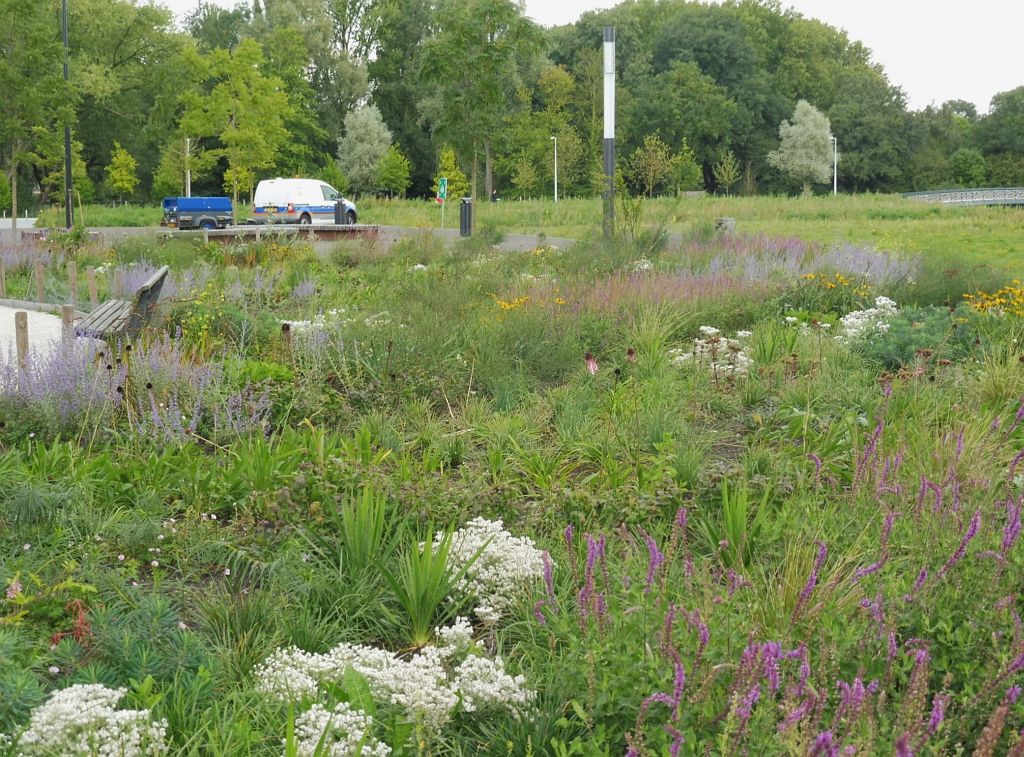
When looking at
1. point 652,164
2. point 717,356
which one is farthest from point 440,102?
point 717,356

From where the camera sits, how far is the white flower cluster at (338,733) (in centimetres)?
256

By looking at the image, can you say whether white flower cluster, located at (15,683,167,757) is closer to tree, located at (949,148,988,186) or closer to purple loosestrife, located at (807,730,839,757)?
purple loosestrife, located at (807,730,839,757)

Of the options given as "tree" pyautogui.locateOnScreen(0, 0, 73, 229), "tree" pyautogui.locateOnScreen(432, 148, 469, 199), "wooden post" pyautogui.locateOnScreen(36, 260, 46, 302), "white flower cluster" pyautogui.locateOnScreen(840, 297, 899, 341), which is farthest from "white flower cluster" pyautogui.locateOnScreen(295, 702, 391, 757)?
"tree" pyautogui.locateOnScreen(432, 148, 469, 199)

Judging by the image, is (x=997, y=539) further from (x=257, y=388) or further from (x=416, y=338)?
(x=416, y=338)

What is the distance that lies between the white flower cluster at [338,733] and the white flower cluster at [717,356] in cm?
435

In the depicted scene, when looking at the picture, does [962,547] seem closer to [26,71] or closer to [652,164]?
[652,164]

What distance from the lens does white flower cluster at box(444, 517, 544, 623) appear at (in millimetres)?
3672

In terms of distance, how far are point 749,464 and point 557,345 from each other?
281cm

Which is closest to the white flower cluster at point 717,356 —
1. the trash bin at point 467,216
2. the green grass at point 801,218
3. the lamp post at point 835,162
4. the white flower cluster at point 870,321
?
the white flower cluster at point 870,321

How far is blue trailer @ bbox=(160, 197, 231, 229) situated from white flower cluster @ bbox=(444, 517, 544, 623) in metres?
34.9

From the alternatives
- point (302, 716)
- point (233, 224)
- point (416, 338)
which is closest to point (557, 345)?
point (416, 338)

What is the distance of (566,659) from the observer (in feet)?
9.55

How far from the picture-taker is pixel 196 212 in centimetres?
3712

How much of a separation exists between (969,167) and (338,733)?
89741 mm
